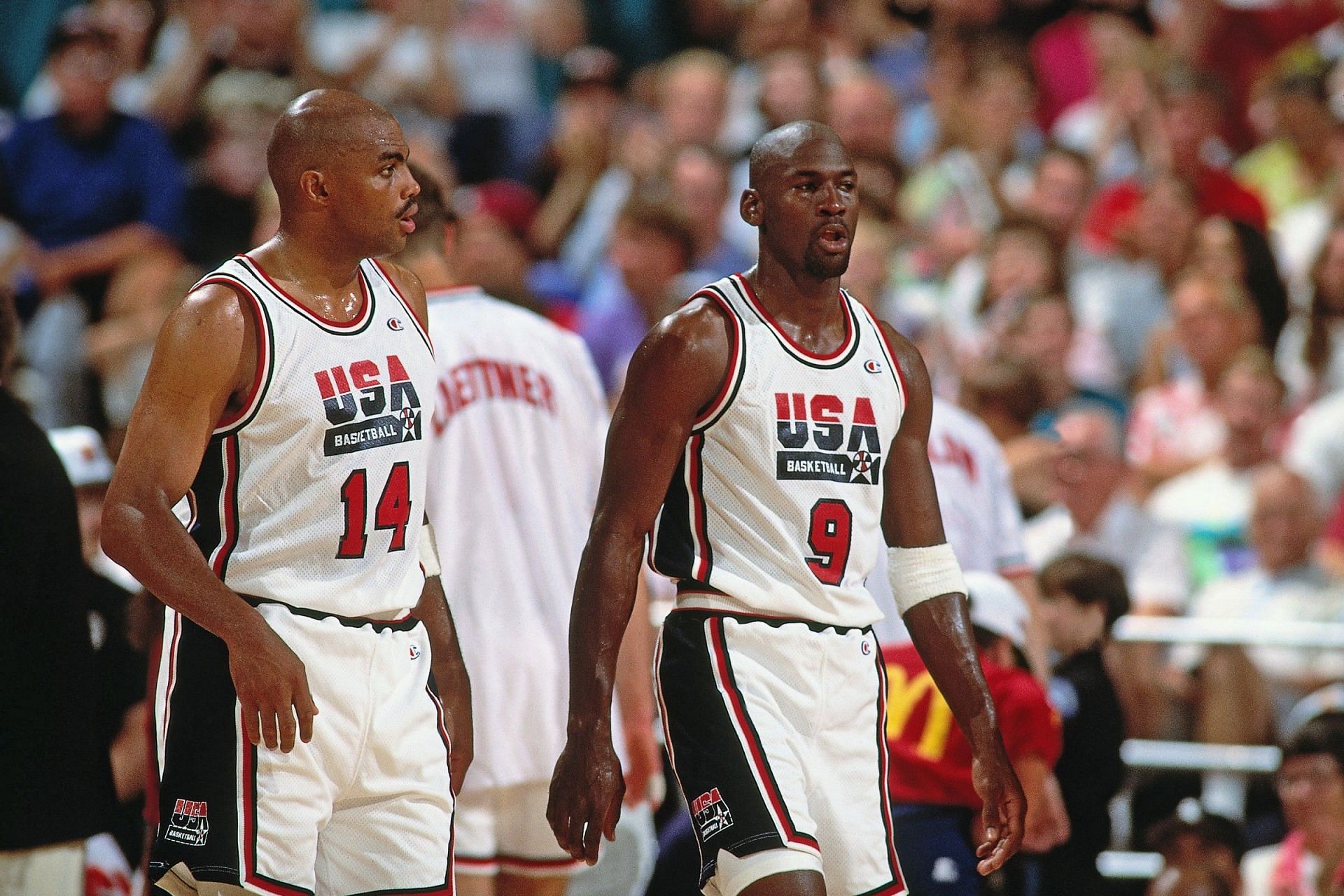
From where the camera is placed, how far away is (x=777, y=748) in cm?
435

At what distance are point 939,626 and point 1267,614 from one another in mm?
4181

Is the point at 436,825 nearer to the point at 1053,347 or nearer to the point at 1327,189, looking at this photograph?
the point at 1053,347

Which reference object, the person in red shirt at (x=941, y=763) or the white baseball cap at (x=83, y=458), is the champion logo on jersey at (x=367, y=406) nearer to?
the person in red shirt at (x=941, y=763)

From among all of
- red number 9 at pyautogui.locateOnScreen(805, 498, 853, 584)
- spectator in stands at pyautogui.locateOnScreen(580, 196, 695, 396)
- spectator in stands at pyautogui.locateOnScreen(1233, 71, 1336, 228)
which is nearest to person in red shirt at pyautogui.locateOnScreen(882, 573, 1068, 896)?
red number 9 at pyautogui.locateOnScreen(805, 498, 853, 584)

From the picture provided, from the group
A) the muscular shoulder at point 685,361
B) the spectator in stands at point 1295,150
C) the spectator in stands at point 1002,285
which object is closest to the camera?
the muscular shoulder at point 685,361

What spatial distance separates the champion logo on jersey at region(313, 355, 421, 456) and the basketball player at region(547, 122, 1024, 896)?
50cm

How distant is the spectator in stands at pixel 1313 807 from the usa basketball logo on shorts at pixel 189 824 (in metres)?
4.00

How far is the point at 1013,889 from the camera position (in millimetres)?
6523

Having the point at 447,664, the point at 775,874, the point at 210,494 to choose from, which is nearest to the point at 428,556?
the point at 447,664

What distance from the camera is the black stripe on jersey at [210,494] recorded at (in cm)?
413

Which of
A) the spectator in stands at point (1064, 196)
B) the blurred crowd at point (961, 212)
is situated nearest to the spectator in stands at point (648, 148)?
the blurred crowd at point (961, 212)

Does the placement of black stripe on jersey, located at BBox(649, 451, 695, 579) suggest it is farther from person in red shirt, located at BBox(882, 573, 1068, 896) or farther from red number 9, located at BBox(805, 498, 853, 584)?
person in red shirt, located at BBox(882, 573, 1068, 896)

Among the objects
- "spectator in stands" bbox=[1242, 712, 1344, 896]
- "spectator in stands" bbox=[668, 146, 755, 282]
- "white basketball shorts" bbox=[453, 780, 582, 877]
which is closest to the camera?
"white basketball shorts" bbox=[453, 780, 582, 877]

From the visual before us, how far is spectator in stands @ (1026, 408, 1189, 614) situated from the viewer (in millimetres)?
8227
